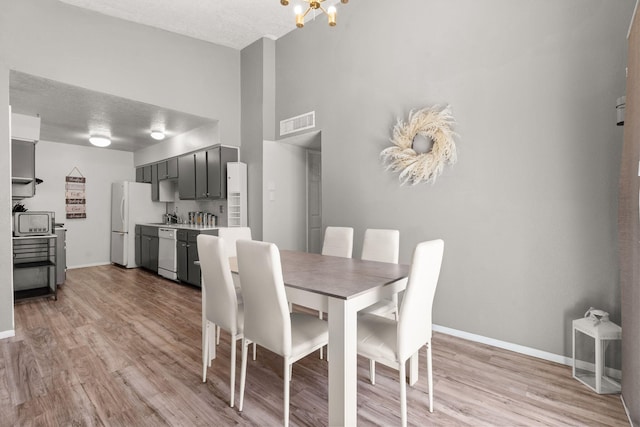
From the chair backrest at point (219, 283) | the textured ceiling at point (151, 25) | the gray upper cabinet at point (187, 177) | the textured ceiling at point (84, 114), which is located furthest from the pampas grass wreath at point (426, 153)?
the gray upper cabinet at point (187, 177)

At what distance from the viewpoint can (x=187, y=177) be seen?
533 cm

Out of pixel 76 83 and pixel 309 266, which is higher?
pixel 76 83

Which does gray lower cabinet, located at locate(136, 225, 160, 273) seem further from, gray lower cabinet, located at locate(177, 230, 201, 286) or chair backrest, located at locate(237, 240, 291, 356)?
chair backrest, located at locate(237, 240, 291, 356)

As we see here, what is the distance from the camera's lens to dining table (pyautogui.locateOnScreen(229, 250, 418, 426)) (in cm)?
154

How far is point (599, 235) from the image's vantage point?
2.25m

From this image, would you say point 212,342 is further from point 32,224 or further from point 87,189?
point 87,189

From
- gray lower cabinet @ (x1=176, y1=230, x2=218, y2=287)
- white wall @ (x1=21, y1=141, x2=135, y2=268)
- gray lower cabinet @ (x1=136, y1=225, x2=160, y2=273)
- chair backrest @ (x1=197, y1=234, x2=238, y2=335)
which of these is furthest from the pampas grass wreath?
white wall @ (x1=21, y1=141, x2=135, y2=268)

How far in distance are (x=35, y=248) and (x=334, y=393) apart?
4.67 meters

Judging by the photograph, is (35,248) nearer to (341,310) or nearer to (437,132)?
(341,310)

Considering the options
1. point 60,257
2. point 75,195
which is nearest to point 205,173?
point 60,257

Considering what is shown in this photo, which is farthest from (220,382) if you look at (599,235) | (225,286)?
(599,235)

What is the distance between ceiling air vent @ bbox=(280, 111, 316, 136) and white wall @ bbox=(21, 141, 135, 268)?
4.39 m

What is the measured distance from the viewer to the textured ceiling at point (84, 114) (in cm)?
365

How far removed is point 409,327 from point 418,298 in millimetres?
152
